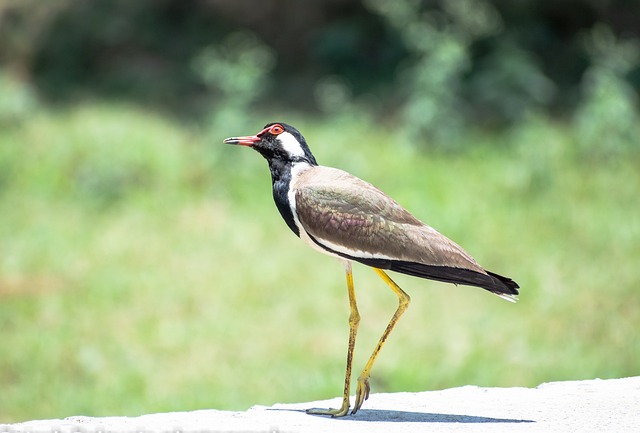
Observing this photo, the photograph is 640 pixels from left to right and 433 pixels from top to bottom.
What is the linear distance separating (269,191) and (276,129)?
5886 mm

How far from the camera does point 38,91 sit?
1264 centimetres

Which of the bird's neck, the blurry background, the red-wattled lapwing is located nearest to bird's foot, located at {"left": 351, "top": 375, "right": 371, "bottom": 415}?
the red-wattled lapwing

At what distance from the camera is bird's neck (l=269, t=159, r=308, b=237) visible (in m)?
3.95

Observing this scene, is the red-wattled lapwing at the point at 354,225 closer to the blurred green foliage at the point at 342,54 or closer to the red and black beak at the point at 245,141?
the red and black beak at the point at 245,141

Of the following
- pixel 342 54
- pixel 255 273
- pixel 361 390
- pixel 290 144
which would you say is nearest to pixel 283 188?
pixel 290 144

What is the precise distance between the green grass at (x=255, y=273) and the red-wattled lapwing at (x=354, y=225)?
10.4 feet

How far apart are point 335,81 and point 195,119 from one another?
6.82ft

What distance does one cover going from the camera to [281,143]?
4.03 meters

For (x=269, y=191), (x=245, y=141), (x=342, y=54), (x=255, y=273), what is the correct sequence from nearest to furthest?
1. (x=245, y=141)
2. (x=255, y=273)
3. (x=269, y=191)
4. (x=342, y=54)

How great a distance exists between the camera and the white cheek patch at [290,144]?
4020 mm

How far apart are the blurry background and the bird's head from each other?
A: 315cm

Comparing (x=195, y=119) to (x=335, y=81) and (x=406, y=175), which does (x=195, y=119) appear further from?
(x=406, y=175)

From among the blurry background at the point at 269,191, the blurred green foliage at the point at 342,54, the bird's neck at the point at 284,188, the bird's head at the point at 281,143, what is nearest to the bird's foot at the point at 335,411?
the bird's neck at the point at 284,188

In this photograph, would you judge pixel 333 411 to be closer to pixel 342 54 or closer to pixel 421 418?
pixel 421 418
